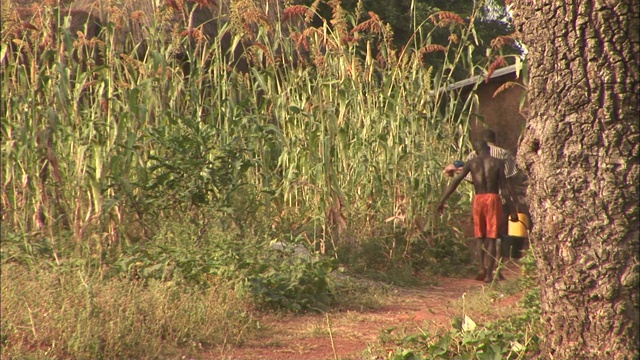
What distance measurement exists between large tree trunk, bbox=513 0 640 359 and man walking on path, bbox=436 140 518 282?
474 cm

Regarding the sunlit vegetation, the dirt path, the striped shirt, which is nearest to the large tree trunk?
the dirt path

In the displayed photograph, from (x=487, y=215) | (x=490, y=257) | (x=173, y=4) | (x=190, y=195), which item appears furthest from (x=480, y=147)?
(x=173, y=4)

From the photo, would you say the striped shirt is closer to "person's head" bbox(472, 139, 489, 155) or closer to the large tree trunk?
"person's head" bbox(472, 139, 489, 155)

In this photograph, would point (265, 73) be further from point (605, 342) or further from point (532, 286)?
point (605, 342)

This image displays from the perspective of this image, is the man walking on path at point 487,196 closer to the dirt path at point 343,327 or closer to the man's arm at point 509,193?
the man's arm at point 509,193

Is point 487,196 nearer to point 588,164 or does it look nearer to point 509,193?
point 509,193

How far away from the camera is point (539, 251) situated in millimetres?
4180

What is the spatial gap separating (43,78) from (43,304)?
2.53 metres

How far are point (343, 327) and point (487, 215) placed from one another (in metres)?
3.09

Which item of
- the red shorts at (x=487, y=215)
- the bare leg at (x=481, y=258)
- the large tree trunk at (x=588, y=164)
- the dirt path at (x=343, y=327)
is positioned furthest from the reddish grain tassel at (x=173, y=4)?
the large tree trunk at (x=588, y=164)

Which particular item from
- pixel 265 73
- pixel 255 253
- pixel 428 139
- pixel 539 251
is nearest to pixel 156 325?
pixel 255 253

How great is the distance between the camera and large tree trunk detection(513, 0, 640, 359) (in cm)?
388

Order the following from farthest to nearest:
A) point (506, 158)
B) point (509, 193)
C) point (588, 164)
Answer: point (506, 158), point (509, 193), point (588, 164)

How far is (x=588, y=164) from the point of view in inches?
155
